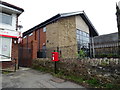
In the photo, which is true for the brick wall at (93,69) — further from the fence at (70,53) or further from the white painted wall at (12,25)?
the white painted wall at (12,25)

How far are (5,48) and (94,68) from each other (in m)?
7.23

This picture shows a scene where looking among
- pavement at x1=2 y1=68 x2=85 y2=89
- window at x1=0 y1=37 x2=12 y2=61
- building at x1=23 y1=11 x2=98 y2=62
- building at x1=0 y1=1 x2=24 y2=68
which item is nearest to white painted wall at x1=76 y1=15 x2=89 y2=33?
building at x1=23 y1=11 x2=98 y2=62

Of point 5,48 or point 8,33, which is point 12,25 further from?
point 5,48

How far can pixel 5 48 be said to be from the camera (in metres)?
7.69

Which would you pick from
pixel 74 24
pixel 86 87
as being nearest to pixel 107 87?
pixel 86 87

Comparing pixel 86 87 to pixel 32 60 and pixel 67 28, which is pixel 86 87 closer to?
pixel 32 60

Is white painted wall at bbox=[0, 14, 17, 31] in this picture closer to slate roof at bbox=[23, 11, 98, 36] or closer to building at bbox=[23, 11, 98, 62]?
building at bbox=[23, 11, 98, 62]

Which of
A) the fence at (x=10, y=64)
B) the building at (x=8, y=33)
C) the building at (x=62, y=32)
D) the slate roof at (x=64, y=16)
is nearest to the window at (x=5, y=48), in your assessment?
the building at (x=8, y=33)

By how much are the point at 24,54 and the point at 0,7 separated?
196 inches

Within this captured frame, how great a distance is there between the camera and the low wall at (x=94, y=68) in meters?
3.77

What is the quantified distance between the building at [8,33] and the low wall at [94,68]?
4491mm

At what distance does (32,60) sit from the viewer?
8781 mm

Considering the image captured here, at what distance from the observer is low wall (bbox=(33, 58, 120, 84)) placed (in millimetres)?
3770

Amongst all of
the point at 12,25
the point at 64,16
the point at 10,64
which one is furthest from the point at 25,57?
the point at 64,16
